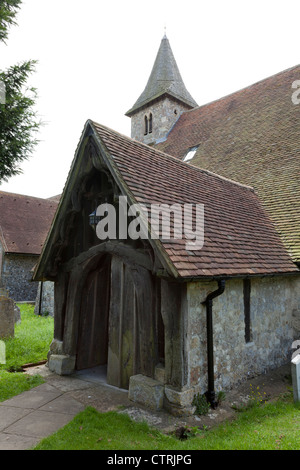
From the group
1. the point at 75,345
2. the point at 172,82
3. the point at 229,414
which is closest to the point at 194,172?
the point at 75,345

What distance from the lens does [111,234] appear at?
588cm

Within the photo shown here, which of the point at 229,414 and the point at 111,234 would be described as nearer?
the point at 229,414

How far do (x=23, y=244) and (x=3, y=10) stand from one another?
1324 cm

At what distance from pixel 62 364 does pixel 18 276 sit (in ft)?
45.6

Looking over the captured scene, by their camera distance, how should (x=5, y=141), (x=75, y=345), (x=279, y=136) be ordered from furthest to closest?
(x=279, y=136) < (x=5, y=141) < (x=75, y=345)

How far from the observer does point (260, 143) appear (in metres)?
11.9

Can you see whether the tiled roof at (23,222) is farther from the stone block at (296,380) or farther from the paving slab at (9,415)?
the stone block at (296,380)

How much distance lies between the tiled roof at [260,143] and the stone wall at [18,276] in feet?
35.8

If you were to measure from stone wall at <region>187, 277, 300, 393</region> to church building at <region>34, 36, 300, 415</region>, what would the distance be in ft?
0.09

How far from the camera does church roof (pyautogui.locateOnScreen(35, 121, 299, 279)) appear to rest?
498cm

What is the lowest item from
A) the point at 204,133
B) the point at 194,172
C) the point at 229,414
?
the point at 229,414

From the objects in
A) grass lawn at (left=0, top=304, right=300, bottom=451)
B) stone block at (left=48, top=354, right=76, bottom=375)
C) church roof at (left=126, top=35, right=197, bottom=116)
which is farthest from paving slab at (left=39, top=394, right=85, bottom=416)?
church roof at (left=126, top=35, right=197, bottom=116)

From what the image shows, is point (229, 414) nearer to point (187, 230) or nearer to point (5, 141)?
point (187, 230)

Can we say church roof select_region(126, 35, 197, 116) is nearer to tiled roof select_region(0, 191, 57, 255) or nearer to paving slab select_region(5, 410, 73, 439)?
tiled roof select_region(0, 191, 57, 255)
